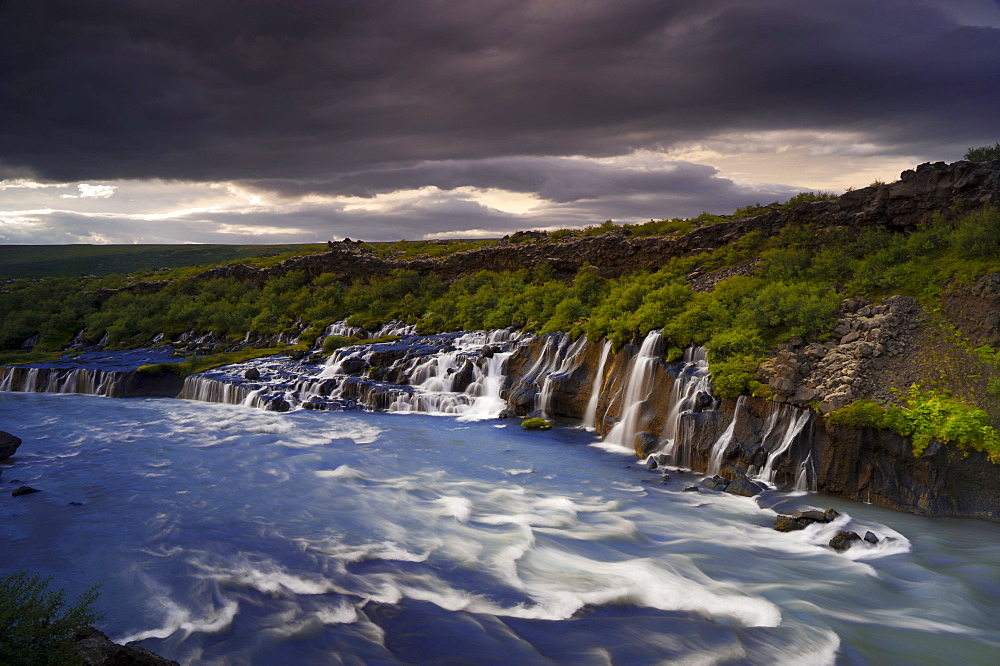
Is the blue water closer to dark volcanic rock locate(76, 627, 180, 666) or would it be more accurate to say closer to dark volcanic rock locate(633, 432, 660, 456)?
dark volcanic rock locate(633, 432, 660, 456)

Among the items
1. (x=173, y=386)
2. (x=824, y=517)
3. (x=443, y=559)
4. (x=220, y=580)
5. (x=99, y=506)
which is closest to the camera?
(x=220, y=580)

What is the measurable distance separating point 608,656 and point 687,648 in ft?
4.47

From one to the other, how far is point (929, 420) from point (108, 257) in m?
178

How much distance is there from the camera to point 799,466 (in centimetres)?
1630

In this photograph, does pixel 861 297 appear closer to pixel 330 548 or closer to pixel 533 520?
pixel 533 520

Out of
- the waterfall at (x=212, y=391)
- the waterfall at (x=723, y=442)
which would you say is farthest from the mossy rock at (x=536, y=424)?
the waterfall at (x=212, y=391)

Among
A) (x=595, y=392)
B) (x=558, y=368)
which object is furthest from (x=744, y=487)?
(x=558, y=368)

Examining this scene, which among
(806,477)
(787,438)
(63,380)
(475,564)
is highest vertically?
(787,438)

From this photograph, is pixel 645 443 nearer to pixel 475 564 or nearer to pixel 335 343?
pixel 475 564

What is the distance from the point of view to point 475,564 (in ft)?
39.7

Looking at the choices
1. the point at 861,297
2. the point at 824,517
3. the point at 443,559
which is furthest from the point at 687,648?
the point at 861,297

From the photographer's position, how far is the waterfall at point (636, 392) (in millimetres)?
21469

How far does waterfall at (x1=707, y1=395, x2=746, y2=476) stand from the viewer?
17.8 meters

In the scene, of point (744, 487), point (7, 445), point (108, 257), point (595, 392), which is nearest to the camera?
point (744, 487)
